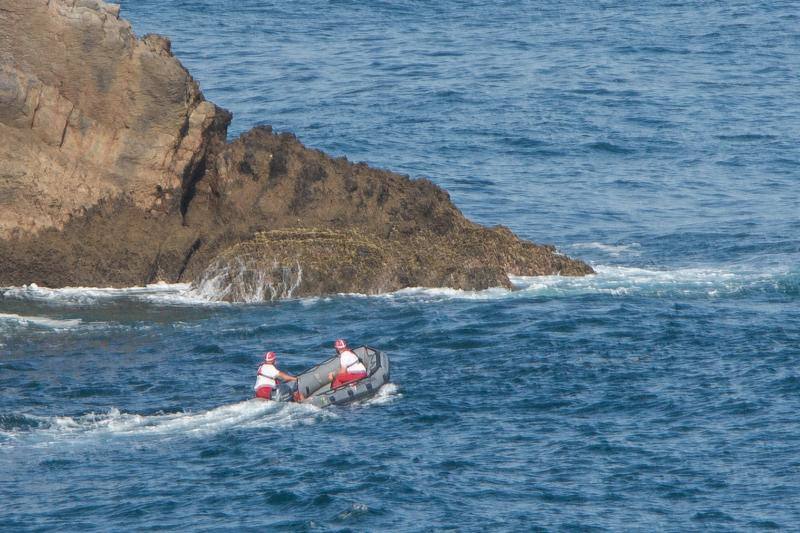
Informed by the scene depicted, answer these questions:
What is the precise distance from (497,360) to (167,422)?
9.05m

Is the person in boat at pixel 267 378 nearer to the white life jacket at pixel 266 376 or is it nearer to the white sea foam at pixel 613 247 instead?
the white life jacket at pixel 266 376

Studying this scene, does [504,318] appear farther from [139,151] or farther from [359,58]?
[359,58]

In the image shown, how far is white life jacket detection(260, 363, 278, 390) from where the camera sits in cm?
3422

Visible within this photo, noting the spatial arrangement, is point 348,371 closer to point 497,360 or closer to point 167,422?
point 497,360

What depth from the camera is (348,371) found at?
116ft

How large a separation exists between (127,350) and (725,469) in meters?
16.5

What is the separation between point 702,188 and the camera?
56594 millimetres

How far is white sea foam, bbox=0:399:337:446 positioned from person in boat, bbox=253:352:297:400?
0.90 feet

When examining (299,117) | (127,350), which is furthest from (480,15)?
(127,350)

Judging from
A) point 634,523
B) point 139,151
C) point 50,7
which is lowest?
point 634,523

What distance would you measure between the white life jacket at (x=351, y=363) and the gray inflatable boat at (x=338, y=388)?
0.23m

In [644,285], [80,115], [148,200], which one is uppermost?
[80,115]

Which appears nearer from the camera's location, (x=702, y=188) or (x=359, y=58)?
(x=702, y=188)

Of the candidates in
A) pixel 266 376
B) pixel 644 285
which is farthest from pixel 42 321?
pixel 644 285
